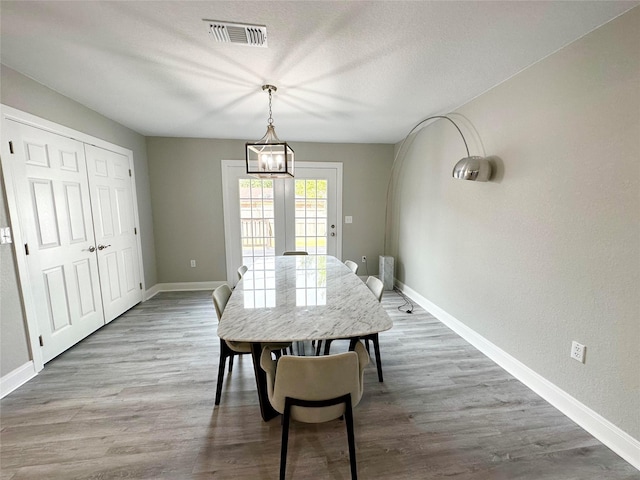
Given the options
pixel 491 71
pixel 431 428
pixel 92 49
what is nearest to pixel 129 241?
pixel 92 49

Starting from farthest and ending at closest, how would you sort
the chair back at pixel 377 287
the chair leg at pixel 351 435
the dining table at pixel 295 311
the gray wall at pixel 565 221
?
1. the chair back at pixel 377 287
2. the gray wall at pixel 565 221
3. the dining table at pixel 295 311
4. the chair leg at pixel 351 435

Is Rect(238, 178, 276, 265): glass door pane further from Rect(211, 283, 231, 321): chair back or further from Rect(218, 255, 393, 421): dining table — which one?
Rect(211, 283, 231, 321): chair back

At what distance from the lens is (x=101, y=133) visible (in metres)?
2.97

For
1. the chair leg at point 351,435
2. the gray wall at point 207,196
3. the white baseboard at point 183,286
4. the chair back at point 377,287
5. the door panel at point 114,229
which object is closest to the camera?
the chair leg at point 351,435

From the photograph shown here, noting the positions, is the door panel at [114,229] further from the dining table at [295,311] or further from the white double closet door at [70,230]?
the dining table at [295,311]

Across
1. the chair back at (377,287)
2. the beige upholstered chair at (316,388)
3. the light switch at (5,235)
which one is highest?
the light switch at (5,235)

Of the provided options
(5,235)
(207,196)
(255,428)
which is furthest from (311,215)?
(5,235)

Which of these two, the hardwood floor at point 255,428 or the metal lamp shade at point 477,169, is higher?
the metal lamp shade at point 477,169

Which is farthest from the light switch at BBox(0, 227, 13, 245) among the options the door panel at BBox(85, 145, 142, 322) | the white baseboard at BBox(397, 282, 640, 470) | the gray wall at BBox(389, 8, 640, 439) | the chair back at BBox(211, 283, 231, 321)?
the white baseboard at BBox(397, 282, 640, 470)

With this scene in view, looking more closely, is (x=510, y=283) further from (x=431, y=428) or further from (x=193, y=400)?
(x=193, y=400)

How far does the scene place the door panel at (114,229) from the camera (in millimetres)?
2914

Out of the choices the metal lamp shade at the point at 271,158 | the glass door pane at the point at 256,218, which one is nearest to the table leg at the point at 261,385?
the metal lamp shade at the point at 271,158

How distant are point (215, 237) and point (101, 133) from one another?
1905 millimetres

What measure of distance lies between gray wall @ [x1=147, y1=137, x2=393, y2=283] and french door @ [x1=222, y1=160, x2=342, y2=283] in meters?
0.13
